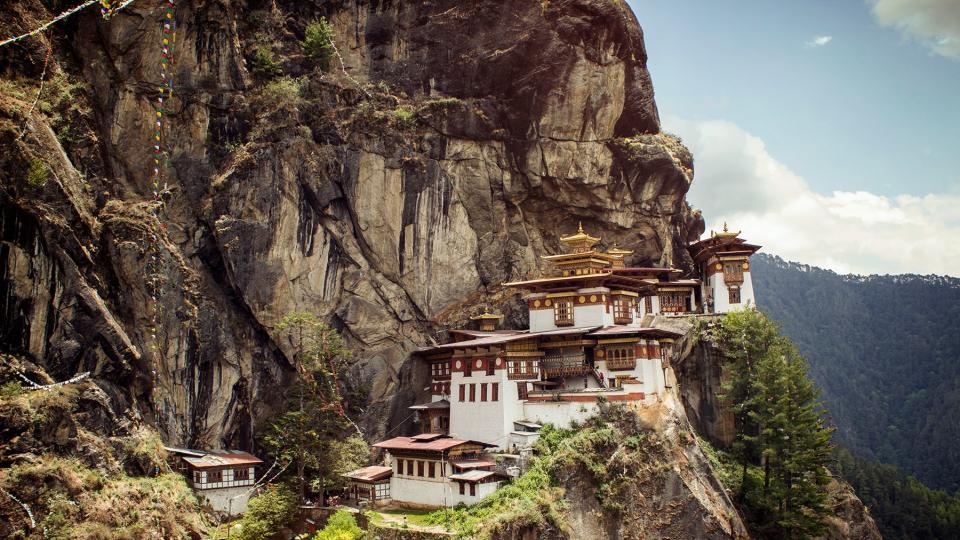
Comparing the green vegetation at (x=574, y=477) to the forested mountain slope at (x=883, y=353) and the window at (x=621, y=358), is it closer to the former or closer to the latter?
the window at (x=621, y=358)

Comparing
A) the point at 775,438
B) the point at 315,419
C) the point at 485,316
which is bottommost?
the point at 775,438

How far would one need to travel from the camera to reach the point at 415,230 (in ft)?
165

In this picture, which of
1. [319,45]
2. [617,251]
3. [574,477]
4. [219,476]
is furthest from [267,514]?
[319,45]

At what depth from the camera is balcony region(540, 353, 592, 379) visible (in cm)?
4497

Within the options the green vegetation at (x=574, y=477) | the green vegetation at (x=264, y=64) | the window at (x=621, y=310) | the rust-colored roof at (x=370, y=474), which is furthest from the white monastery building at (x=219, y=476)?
the green vegetation at (x=264, y=64)

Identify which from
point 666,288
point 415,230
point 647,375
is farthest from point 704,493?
point 415,230

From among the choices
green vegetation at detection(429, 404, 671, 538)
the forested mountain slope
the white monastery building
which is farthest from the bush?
the forested mountain slope

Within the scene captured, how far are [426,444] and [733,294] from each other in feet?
81.3

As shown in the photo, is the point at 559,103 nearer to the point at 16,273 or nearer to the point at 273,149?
the point at 273,149

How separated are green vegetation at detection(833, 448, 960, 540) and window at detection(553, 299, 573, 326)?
112 feet

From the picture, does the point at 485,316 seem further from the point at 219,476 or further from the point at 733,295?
the point at 219,476

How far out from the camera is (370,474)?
40875 mm

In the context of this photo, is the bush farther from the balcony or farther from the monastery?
the balcony

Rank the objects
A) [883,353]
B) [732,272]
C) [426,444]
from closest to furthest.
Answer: [426,444]
[732,272]
[883,353]
